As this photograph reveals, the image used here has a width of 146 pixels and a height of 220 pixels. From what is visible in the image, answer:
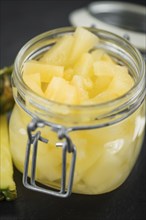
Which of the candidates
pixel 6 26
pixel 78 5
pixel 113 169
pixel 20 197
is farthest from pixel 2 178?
pixel 78 5

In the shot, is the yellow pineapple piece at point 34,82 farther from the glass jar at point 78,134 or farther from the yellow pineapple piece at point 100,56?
the yellow pineapple piece at point 100,56

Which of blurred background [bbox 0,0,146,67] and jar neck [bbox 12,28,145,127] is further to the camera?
blurred background [bbox 0,0,146,67]

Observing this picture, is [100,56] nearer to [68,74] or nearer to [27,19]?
[68,74]

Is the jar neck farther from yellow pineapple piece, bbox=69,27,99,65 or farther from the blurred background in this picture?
the blurred background

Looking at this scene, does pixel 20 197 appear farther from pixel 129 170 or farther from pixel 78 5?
pixel 78 5

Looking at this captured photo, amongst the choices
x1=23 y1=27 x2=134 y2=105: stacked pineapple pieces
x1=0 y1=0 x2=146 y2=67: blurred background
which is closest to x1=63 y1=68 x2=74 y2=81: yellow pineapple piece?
x1=23 y1=27 x2=134 y2=105: stacked pineapple pieces

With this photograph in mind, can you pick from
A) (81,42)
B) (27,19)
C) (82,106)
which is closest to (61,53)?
(81,42)

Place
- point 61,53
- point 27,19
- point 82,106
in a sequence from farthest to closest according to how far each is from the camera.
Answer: point 27,19 < point 61,53 < point 82,106

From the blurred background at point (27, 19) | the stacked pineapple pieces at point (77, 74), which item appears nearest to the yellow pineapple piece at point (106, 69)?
the stacked pineapple pieces at point (77, 74)

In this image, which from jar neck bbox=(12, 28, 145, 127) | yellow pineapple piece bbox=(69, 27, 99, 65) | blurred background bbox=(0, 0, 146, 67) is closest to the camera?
jar neck bbox=(12, 28, 145, 127)
